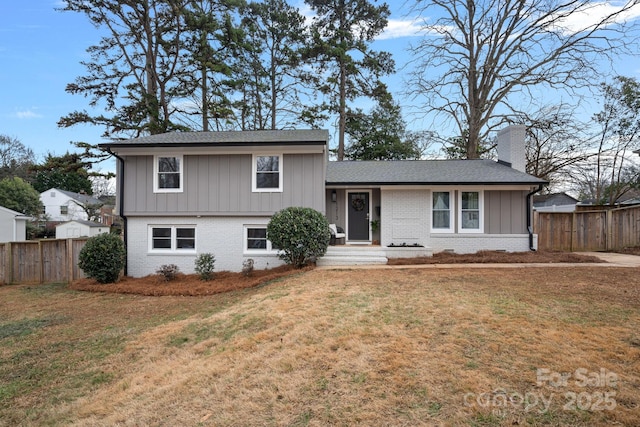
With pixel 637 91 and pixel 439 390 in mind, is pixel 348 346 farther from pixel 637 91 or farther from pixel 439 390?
pixel 637 91

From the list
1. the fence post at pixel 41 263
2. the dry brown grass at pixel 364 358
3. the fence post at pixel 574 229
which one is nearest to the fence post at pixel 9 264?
the fence post at pixel 41 263

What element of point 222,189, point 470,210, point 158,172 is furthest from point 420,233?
point 158,172

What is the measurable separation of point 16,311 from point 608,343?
11.2 metres

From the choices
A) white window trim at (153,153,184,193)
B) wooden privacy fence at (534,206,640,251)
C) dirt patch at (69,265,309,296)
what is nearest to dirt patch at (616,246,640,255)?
wooden privacy fence at (534,206,640,251)

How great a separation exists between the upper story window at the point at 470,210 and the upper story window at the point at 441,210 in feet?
1.47

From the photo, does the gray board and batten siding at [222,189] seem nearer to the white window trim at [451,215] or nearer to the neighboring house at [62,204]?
the white window trim at [451,215]

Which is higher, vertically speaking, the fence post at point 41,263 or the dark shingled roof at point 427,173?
the dark shingled roof at point 427,173

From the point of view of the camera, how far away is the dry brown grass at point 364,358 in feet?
9.32

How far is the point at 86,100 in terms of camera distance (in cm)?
1805

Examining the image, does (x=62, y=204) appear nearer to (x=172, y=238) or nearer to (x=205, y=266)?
(x=172, y=238)

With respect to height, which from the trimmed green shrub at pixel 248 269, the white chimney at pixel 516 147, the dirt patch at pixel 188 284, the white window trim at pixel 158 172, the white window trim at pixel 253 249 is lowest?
the dirt patch at pixel 188 284

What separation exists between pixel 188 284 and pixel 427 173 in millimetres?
9299

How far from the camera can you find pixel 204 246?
36.8ft

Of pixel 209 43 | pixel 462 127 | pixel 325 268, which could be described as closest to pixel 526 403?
pixel 325 268
